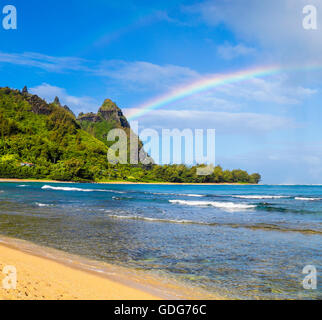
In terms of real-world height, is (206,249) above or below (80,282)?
→ below

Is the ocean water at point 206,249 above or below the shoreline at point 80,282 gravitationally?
below

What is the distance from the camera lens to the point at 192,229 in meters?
19.7

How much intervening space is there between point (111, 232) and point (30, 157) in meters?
154

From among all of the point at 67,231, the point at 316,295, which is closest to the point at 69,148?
the point at 67,231

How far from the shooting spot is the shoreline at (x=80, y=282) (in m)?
6.79

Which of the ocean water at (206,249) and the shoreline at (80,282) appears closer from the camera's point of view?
the shoreline at (80,282)

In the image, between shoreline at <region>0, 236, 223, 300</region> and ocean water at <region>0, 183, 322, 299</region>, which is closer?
shoreline at <region>0, 236, 223, 300</region>

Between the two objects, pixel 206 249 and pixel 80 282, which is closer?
pixel 80 282

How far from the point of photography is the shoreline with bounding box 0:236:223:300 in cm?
679

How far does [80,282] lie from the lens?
791cm

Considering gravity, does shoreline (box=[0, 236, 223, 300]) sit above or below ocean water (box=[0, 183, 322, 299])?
above
